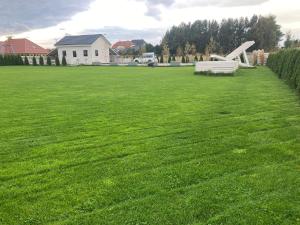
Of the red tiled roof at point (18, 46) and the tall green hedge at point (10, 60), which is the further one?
the red tiled roof at point (18, 46)

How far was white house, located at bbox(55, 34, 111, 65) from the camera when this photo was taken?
164 feet

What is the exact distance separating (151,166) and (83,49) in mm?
47527

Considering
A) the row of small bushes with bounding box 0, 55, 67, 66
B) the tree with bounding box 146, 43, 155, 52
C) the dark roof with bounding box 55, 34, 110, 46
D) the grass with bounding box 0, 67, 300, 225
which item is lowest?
the row of small bushes with bounding box 0, 55, 67, 66

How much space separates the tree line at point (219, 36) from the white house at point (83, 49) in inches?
448

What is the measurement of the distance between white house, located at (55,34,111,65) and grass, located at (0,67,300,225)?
42385mm

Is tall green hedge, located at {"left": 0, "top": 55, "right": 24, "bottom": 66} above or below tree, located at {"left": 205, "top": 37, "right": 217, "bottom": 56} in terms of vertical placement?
below

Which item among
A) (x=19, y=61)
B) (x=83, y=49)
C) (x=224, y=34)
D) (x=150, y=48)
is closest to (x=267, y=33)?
(x=224, y=34)

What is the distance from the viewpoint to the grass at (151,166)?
3.41 meters

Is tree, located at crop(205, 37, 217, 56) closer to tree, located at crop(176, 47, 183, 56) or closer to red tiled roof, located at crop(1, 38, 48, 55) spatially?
tree, located at crop(176, 47, 183, 56)

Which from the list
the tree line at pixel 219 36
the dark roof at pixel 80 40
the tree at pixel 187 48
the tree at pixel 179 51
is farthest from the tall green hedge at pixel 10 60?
the tree at pixel 179 51

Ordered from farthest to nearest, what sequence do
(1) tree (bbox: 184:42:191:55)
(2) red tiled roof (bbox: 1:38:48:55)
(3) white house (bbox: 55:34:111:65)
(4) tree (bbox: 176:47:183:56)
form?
(2) red tiled roof (bbox: 1:38:48:55) < (4) tree (bbox: 176:47:183:56) < (1) tree (bbox: 184:42:191:55) < (3) white house (bbox: 55:34:111:65)

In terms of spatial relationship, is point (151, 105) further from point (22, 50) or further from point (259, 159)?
point (22, 50)

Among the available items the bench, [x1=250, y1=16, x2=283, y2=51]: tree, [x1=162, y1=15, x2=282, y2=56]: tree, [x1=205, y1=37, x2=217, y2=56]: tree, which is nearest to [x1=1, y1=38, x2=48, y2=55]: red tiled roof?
[x1=162, y1=15, x2=282, y2=56]: tree

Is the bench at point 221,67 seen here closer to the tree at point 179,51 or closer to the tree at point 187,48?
the tree at point 187,48
